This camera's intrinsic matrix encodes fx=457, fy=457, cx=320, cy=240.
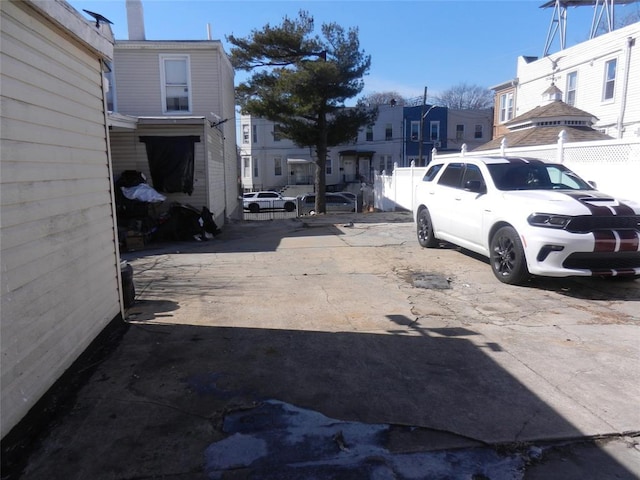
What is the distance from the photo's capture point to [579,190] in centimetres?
711

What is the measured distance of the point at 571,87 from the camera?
21766 mm

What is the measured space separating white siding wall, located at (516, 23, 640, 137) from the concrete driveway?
14728 millimetres

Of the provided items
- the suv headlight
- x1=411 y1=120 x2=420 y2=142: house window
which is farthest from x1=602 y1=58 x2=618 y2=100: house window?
x1=411 y1=120 x2=420 y2=142: house window

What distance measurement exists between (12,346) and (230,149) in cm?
1846

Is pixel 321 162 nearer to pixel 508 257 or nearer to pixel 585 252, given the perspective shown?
pixel 508 257

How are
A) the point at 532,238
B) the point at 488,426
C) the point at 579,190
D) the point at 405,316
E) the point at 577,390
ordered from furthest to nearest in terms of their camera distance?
the point at 579,190 < the point at 532,238 < the point at 405,316 < the point at 577,390 < the point at 488,426

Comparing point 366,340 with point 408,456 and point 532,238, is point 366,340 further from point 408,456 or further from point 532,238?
point 532,238

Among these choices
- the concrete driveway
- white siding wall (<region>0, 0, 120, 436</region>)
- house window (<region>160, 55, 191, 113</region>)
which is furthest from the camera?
house window (<region>160, 55, 191, 113</region>)

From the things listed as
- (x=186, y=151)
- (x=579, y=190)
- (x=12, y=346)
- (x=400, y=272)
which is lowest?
(x=400, y=272)

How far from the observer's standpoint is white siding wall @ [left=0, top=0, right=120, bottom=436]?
2.86 meters

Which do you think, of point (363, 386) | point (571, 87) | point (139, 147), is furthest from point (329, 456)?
point (571, 87)

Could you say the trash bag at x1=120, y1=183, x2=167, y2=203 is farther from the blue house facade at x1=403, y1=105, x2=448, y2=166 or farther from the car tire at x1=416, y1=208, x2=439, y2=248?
the blue house facade at x1=403, y1=105, x2=448, y2=166

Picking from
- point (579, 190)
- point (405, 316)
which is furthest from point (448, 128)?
point (405, 316)

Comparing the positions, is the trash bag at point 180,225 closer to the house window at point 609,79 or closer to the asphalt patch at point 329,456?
the asphalt patch at point 329,456
